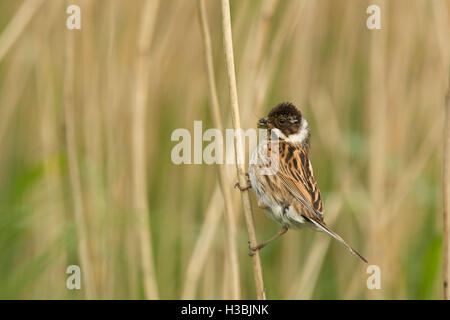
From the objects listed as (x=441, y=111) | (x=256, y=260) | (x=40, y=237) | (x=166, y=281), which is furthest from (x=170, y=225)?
(x=441, y=111)

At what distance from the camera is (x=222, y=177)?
7.03ft

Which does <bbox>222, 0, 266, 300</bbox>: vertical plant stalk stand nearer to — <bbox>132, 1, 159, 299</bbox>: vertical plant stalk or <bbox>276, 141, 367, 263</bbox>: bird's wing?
<bbox>276, 141, 367, 263</bbox>: bird's wing

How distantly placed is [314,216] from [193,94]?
1.31 m

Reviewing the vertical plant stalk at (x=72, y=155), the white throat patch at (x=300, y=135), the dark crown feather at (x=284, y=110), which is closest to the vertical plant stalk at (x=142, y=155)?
the vertical plant stalk at (x=72, y=155)

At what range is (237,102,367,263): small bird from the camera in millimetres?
2454

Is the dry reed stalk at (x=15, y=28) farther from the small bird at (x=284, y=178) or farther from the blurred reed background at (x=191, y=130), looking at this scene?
the small bird at (x=284, y=178)

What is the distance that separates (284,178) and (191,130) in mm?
886

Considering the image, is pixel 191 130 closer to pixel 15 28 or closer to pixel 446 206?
pixel 15 28

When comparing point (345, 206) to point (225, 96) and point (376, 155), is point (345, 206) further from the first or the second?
point (225, 96)

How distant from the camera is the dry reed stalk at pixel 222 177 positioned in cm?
198

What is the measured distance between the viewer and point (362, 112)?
385 cm

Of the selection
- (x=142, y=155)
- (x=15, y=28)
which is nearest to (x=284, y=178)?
(x=142, y=155)

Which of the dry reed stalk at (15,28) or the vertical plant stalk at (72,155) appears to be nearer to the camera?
the vertical plant stalk at (72,155)

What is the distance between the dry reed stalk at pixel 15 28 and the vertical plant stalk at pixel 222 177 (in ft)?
3.22
